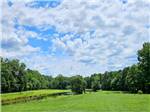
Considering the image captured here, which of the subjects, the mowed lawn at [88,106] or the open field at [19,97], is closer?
the mowed lawn at [88,106]

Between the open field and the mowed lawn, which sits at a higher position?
the open field

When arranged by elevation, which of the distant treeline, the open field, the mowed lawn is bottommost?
the mowed lawn

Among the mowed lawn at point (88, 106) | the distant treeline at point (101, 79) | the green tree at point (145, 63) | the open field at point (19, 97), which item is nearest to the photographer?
the mowed lawn at point (88, 106)

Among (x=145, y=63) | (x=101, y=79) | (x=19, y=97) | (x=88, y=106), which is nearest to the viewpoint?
(x=88, y=106)

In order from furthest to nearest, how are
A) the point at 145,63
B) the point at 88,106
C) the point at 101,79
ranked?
1. the point at 101,79
2. the point at 145,63
3. the point at 88,106

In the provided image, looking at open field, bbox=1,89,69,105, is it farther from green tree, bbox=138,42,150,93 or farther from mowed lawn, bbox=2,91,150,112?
green tree, bbox=138,42,150,93

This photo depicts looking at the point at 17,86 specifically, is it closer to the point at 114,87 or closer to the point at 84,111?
the point at 114,87

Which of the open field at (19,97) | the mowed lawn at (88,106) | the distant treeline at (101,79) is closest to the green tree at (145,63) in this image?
the distant treeline at (101,79)

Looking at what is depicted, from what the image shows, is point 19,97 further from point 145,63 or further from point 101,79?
point 101,79

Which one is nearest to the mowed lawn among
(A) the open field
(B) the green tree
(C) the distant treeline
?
(A) the open field

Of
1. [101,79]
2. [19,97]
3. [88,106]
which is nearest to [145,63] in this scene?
[19,97]

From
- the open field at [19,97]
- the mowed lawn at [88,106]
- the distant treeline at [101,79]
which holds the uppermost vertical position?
the distant treeline at [101,79]

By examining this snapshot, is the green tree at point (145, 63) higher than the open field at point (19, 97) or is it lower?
higher

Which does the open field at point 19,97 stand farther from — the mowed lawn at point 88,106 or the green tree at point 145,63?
the green tree at point 145,63
